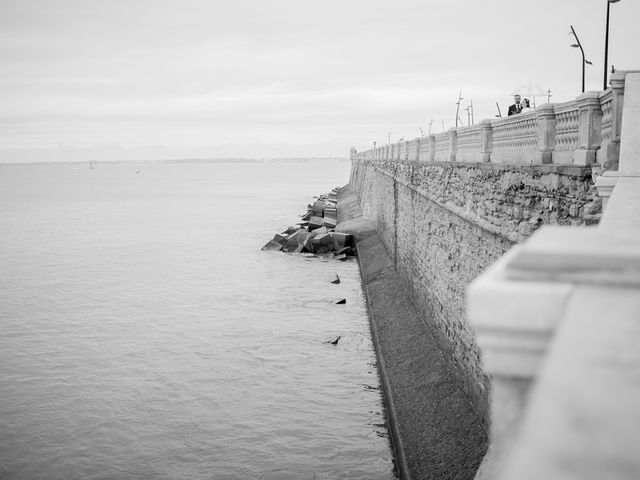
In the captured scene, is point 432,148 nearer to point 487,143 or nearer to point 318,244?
point 487,143

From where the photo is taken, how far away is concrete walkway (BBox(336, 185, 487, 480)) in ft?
29.9

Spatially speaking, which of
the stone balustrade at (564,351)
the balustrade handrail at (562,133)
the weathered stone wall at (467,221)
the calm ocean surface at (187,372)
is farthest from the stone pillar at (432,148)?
the stone balustrade at (564,351)

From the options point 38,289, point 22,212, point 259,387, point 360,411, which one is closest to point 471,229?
point 360,411

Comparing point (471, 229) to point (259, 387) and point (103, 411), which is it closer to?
point (259, 387)

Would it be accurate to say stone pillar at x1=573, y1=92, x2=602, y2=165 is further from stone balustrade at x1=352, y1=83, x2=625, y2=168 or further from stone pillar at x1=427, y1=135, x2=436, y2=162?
stone pillar at x1=427, y1=135, x2=436, y2=162

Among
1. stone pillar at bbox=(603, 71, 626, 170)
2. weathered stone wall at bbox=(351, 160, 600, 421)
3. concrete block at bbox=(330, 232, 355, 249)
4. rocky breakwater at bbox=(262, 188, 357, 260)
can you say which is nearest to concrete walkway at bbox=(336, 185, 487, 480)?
weathered stone wall at bbox=(351, 160, 600, 421)

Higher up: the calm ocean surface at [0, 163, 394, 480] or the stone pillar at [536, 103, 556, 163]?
the stone pillar at [536, 103, 556, 163]

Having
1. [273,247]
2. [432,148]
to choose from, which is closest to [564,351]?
[432,148]

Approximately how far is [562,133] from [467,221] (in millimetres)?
3496

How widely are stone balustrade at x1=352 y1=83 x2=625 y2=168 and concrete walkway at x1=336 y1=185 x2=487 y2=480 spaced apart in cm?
424

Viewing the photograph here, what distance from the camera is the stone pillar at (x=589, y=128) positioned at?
717 cm

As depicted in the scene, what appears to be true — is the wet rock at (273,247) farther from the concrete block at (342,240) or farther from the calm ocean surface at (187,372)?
the concrete block at (342,240)

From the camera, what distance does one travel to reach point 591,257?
1683 mm

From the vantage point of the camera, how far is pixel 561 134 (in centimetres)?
829
